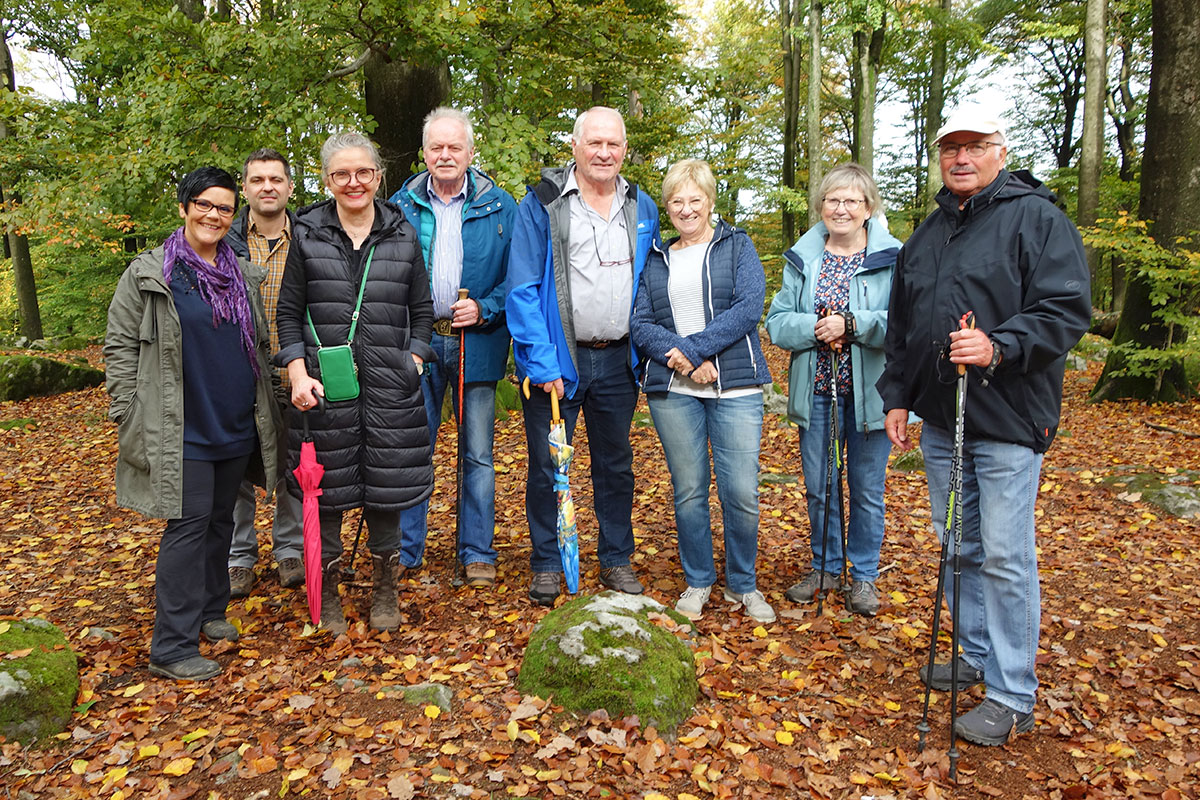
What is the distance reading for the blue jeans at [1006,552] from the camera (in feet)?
9.72

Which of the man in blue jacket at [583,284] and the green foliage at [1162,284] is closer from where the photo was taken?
the man in blue jacket at [583,284]

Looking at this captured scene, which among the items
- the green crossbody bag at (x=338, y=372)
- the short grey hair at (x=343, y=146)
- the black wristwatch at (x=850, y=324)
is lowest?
the green crossbody bag at (x=338, y=372)

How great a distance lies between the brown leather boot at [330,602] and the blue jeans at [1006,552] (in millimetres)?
2782

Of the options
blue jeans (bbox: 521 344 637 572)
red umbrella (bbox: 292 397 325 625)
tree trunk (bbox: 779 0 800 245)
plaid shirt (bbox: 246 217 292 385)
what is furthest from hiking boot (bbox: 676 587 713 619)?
tree trunk (bbox: 779 0 800 245)

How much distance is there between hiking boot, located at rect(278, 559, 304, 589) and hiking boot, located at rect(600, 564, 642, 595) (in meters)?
1.72

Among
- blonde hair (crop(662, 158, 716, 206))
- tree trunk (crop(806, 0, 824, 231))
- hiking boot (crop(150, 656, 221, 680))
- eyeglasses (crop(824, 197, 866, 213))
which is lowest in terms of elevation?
hiking boot (crop(150, 656, 221, 680))

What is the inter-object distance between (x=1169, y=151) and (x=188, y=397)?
32.0 ft

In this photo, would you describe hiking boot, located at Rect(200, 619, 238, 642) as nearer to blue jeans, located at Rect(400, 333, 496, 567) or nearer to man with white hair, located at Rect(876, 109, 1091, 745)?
blue jeans, located at Rect(400, 333, 496, 567)

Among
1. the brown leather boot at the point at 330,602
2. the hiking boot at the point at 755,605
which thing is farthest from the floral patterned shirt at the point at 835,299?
the brown leather boot at the point at 330,602

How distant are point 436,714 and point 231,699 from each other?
2.97 feet

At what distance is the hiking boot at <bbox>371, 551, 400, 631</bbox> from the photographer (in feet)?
13.0

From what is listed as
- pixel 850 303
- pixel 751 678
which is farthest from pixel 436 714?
pixel 850 303

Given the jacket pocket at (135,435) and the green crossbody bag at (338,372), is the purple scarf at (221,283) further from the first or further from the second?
the jacket pocket at (135,435)

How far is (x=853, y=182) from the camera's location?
3.90m
